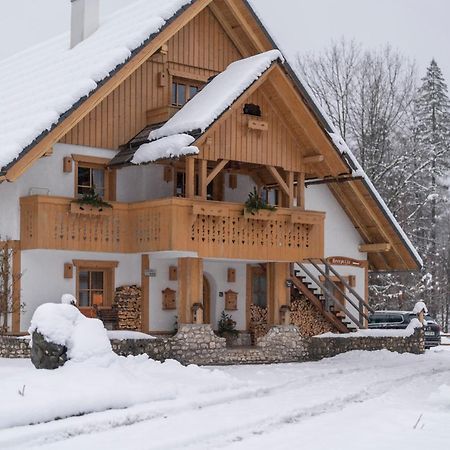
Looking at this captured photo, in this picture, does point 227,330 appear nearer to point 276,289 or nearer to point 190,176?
point 276,289

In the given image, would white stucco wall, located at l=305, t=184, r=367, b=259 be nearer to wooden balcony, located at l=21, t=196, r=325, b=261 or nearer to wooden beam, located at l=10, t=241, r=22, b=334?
wooden balcony, located at l=21, t=196, r=325, b=261

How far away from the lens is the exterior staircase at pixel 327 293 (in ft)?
101

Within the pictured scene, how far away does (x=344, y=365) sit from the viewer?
2734 centimetres

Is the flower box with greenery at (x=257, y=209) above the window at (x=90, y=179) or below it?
below

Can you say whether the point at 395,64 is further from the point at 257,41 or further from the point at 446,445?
the point at 446,445

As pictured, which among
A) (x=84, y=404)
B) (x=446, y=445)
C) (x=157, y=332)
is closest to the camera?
(x=446, y=445)

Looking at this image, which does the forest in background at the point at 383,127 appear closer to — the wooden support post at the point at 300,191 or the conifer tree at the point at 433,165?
the conifer tree at the point at 433,165

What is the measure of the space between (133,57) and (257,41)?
502 centimetres

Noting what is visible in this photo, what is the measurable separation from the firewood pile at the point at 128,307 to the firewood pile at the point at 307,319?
16.5 ft

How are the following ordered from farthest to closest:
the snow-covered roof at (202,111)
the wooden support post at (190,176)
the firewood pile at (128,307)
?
the firewood pile at (128,307)
the wooden support post at (190,176)
the snow-covered roof at (202,111)

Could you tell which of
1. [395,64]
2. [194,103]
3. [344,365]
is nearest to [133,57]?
[194,103]

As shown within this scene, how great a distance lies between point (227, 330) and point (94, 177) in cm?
562

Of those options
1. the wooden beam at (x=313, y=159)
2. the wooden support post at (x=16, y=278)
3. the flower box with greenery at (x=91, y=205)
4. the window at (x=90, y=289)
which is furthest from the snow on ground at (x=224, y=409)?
the wooden beam at (x=313, y=159)

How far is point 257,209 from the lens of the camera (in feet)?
90.7
